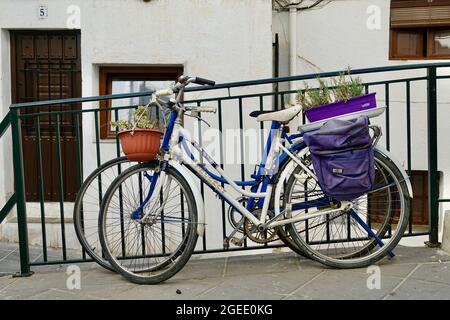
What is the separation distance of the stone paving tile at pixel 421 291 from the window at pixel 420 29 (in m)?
3.29

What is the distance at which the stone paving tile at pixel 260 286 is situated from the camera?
2797 mm

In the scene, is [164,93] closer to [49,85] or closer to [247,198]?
[247,198]

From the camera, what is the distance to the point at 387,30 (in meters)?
5.40

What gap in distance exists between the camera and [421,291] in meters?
2.75

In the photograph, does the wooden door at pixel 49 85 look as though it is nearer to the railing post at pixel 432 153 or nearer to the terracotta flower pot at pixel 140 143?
the terracotta flower pot at pixel 140 143

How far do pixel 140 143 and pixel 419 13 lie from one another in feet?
12.8

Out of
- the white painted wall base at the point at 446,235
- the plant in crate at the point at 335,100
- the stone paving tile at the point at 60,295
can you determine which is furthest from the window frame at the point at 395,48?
the stone paving tile at the point at 60,295

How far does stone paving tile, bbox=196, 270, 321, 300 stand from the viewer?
110 inches

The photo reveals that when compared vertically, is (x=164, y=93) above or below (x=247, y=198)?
above

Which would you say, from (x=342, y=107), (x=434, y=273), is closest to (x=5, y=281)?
(x=342, y=107)

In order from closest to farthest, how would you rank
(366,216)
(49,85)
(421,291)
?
(421,291), (366,216), (49,85)

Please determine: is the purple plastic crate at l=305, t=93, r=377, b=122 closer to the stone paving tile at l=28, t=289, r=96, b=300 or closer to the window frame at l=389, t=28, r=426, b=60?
the stone paving tile at l=28, t=289, r=96, b=300
